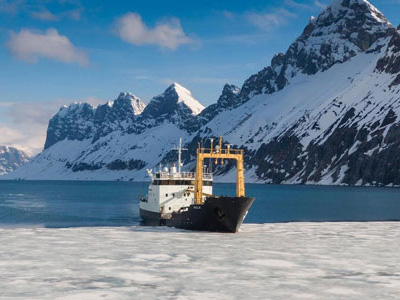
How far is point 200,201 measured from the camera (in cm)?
5466

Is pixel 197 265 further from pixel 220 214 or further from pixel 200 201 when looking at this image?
pixel 200 201

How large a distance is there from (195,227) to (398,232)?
19.0 m

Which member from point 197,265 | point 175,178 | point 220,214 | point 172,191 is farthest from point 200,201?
point 197,265

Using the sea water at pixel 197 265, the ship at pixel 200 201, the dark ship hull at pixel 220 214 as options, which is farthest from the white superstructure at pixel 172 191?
the sea water at pixel 197 265

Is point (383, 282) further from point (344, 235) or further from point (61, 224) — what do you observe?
point (61, 224)

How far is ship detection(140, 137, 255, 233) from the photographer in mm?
49188

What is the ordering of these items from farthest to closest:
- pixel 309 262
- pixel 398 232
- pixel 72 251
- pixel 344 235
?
1. pixel 398 232
2. pixel 344 235
3. pixel 72 251
4. pixel 309 262

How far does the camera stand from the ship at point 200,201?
49188 mm

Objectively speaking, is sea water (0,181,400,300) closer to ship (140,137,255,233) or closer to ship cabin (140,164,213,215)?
ship (140,137,255,233)

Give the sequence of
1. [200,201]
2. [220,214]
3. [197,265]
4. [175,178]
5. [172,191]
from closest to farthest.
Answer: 1. [197,265]
2. [220,214]
3. [200,201]
4. [175,178]
5. [172,191]

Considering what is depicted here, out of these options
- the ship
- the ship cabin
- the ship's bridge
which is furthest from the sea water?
the ship's bridge

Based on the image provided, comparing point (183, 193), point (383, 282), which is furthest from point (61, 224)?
point (383, 282)

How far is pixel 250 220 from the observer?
87.4 m

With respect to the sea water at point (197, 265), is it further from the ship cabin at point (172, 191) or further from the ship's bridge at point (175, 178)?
the ship's bridge at point (175, 178)
